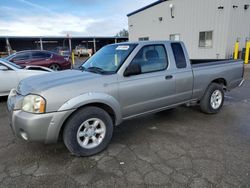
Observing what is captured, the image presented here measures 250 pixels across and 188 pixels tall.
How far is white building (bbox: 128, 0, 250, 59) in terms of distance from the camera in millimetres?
13750

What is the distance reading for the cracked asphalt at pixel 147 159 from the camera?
→ 2.50 metres

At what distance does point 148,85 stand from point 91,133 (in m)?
1.25

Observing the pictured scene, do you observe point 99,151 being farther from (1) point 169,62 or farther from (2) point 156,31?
(2) point 156,31

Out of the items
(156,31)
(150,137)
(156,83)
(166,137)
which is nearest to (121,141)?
(150,137)

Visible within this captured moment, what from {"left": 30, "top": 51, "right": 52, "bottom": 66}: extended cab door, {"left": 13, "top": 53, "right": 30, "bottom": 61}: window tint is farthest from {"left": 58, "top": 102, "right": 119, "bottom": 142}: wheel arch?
{"left": 13, "top": 53, "right": 30, "bottom": 61}: window tint

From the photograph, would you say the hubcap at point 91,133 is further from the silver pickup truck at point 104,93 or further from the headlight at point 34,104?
the headlight at point 34,104

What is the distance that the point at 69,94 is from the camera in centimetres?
276

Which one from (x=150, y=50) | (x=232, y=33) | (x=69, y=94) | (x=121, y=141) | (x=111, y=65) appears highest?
(x=232, y=33)

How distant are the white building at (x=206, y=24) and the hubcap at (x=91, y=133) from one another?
13.5 metres

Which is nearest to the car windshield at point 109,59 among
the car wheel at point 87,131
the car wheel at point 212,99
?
the car wheel at point 87,131

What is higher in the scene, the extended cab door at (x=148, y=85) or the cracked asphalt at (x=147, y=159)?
the extended cab door at (x=148, y=85)

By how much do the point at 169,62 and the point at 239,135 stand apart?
183 centimetres

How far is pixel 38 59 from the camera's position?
36.3 ft

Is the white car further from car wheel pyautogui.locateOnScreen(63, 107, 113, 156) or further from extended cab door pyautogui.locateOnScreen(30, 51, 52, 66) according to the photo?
extended cab door pyautogui.locateOnScreen(30, 51, 52, 66)
